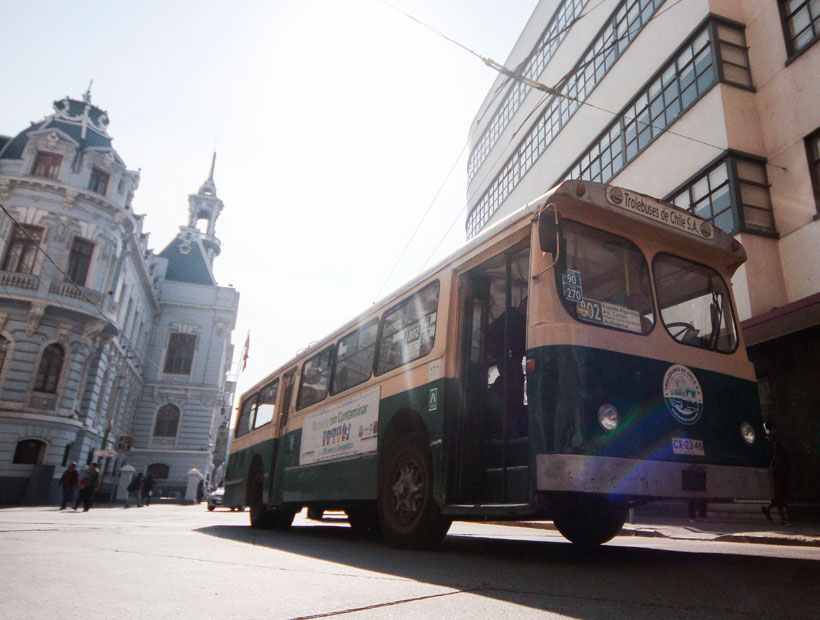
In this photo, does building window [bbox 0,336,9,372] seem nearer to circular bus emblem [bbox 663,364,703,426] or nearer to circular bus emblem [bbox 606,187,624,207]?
circular bus emblem [bbox 606,187,624,207]

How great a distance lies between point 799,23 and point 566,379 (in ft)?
43.1

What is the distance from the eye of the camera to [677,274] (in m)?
5.77

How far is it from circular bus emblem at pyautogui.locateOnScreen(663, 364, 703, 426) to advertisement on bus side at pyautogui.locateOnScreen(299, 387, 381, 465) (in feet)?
10.6

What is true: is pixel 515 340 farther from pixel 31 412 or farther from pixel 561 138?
pixel 31 412

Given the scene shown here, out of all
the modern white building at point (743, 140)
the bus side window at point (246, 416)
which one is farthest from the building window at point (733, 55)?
the bus side window at point (246, 416)

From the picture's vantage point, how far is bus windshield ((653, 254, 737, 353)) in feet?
18.1

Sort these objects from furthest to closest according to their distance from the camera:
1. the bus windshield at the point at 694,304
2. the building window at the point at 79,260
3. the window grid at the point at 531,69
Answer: the building window at the point at 79,260, the window grid at the point at 531,69, the bus windshield at the point at 694,304

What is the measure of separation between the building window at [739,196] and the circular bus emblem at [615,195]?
29.3ft

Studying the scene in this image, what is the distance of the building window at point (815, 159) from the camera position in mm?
12383

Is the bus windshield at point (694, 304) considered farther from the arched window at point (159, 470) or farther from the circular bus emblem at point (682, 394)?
the arched window at point (159, 470)

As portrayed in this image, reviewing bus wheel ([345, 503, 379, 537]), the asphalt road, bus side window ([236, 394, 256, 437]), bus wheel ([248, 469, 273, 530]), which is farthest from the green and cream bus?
bus side window ([236, 394, 256, 437])

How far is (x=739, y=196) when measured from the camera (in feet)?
43.5

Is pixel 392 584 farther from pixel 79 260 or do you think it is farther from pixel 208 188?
pixel 208 188

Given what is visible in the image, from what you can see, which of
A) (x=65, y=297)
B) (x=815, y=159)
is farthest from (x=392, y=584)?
(x=65, y=297)
